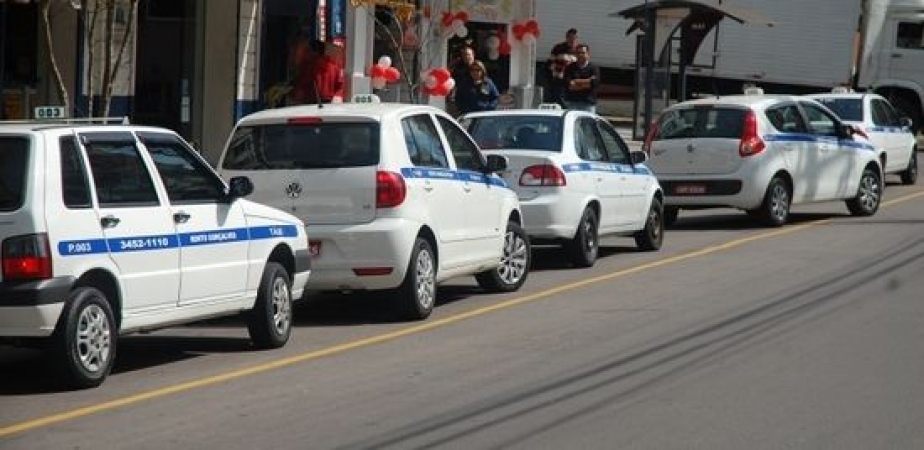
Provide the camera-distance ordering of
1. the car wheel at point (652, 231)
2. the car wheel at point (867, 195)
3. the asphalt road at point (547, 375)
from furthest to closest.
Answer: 1. the car wheel at point (867, 195)
2. the car wheel at point (652, 231)
3. the asphalt road at point (547, 375)

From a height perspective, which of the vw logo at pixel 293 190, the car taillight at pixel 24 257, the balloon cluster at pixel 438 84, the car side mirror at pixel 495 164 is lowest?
the car taillight at pixel 24 257

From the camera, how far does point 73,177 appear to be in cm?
953

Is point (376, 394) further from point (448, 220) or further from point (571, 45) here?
point (571, 45)

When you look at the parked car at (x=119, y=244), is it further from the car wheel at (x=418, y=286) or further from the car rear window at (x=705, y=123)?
the car rear window at (x=705, y=123)

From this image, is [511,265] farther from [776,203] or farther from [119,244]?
[776,203]

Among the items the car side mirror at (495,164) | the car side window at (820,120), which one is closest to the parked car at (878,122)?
the car side window at (820,120)

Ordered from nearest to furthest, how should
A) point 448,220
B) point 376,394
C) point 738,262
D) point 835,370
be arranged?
1. point 376,394
2. point 835,370
3. point 448,220
4. point 738,262

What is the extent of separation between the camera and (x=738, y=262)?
17.0 m

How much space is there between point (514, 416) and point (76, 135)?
3.17 metres

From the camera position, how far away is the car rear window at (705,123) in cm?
2053

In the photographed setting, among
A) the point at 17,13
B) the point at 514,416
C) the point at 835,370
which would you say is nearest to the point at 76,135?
the point at 514,416

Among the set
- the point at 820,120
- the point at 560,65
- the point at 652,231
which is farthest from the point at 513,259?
the point at 560,65

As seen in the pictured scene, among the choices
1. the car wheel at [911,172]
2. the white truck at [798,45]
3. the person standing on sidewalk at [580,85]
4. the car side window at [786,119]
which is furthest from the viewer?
the white truck at [798,45]

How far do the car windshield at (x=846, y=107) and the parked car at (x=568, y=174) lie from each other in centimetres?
1096
